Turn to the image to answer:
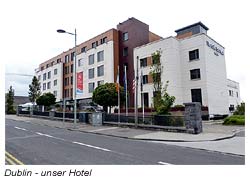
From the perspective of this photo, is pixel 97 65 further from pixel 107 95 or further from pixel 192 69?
pixel 107 95

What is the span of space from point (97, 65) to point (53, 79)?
21.5 meters

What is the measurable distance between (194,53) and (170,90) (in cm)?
662

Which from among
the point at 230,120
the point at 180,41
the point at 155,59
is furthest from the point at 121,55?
the point at 230,120

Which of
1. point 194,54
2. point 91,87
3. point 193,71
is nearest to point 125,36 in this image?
point 91,87

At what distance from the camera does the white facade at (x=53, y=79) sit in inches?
2366

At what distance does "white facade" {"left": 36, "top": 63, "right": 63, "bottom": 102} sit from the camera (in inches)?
2366

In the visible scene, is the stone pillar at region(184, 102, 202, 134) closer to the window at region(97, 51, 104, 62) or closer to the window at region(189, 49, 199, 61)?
the window at region(189, 49, 199, 61)

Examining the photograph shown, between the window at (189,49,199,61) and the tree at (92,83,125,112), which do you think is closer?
the tree at (92,83,125,112)

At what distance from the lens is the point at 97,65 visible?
153 ft

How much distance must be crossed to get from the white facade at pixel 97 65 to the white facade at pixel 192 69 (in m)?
8.47

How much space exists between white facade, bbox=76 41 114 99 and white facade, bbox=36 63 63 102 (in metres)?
10.6

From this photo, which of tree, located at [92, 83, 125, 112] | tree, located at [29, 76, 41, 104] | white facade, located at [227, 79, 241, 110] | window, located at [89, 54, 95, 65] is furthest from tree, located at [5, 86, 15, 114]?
white facade, located at [227, 79, 241, 110]

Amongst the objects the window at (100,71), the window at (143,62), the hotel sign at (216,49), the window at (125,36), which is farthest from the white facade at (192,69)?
the window at (100,71)

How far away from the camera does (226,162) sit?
8.30m
